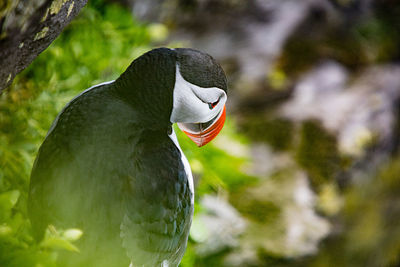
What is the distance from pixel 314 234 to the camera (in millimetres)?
2047

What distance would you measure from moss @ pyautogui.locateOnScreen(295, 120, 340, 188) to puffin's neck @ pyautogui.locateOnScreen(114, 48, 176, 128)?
1.48 m

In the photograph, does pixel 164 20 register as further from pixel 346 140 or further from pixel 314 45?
pixel 346 140

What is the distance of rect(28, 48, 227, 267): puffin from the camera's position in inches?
29.6

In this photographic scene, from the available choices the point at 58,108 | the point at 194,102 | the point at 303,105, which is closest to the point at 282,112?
the point at 303,105

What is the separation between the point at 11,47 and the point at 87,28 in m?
1.00

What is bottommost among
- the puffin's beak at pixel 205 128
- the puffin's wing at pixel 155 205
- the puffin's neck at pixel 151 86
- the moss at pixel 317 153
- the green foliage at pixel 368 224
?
the puffin's wing at pixel 155 205

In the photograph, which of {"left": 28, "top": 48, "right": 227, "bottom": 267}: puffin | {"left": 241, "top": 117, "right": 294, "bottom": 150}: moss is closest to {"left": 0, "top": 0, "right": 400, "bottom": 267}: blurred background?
{"left": 241, "top": 117, "right": 294, "bottom": 150}: moss

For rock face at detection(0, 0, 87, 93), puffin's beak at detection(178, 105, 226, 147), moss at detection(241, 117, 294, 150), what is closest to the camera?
rock face at detection(0, 0, 87, 93)

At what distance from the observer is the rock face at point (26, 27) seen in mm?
545

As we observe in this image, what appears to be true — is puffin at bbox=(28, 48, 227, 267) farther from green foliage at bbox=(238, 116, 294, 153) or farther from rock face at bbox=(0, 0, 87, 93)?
green foliage at bbox=(238, 116, 294, 153)

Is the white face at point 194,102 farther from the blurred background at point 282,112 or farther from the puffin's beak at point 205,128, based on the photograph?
the blurred background at point 282,112

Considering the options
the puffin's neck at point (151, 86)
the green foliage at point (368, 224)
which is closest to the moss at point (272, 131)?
the green foliage at point (368, 224)

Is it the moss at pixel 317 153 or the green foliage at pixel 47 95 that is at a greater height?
the moss at pixel 317 153

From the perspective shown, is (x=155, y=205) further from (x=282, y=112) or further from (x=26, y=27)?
(x=282, y=112)
